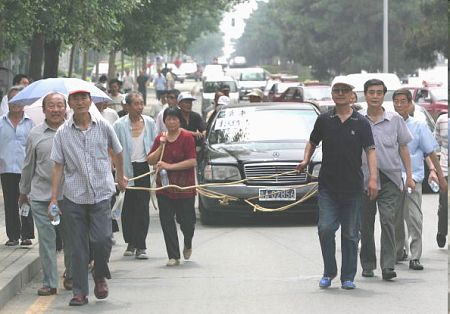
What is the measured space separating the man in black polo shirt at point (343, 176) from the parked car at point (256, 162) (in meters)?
3.80

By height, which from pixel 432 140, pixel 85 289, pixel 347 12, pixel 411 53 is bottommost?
pixel 85 289

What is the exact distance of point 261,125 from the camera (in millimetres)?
15922

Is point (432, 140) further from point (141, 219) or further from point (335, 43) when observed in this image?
point (335, 43)

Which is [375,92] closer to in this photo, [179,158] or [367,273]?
[367,273]

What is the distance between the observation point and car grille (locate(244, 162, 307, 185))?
47.0 ft

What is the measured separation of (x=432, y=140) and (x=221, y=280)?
8.74 ft

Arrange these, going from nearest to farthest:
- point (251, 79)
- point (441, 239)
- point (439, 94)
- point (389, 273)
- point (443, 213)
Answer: point (389, 273) → point (443, 213) → point (441, 239) → point (439, 94) → point (251, 79)

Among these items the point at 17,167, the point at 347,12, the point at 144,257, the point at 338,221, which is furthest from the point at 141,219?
the point at 347,12

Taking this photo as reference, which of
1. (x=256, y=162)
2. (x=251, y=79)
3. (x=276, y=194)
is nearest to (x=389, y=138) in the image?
(x=276, y=194)

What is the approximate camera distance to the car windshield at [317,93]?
36500 mm

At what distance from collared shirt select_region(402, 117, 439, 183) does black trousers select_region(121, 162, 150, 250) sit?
9.41 feet

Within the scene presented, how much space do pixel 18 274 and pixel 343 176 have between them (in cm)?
306

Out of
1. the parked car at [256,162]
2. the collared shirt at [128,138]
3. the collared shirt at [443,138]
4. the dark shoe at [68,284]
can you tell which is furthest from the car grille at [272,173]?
the dark shoe at [68,284]

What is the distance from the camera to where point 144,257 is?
11.9 m
